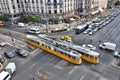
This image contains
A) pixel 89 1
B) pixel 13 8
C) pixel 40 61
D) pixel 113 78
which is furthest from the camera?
pixel 89 1

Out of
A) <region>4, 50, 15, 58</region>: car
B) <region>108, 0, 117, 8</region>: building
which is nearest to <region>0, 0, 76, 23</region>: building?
<region>4, 50, 15, 58</region>: car

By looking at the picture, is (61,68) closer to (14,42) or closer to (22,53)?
(22,53)

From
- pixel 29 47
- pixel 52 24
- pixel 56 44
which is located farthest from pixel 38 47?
pixel 52 24

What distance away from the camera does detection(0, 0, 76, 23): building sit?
90188mm

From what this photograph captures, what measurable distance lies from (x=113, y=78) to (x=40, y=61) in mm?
26879

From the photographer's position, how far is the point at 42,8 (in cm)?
9288

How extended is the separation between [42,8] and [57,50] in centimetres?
4608

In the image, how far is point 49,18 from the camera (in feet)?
305

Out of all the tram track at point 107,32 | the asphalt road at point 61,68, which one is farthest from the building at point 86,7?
the asphalt road at point 61,68

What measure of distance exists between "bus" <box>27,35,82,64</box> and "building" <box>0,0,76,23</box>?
32.2 m

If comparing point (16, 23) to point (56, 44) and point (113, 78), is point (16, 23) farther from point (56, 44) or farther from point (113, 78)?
point (113, 78)

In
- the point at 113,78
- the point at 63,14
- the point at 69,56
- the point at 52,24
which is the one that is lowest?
the point at 113,78

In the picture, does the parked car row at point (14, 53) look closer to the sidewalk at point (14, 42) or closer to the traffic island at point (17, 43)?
the traffic island at point (17, 43)

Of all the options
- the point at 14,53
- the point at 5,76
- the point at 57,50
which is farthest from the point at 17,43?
the point at 5,76
